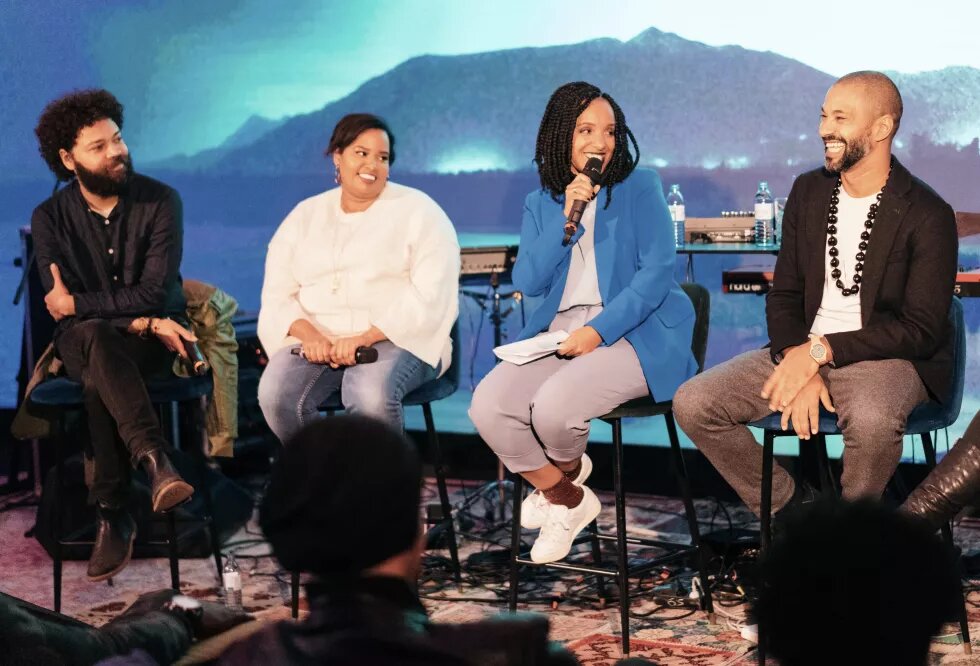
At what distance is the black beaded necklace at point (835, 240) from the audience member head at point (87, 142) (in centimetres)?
253

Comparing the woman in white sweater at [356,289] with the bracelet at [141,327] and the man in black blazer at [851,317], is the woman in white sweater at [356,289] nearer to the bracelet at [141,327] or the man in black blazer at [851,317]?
the bracelet at [141,327]

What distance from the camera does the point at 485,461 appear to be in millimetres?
6172

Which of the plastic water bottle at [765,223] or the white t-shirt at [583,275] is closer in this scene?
the white t-shirt at [583,275]

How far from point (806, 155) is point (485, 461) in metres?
2.01

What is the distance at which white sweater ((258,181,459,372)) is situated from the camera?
4461 millimetres

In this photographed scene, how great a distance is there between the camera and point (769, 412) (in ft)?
12.2

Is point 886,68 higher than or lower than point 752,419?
higher

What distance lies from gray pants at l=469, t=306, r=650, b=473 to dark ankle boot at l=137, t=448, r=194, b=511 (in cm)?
96

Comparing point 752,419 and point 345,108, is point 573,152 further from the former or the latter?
point 345,108

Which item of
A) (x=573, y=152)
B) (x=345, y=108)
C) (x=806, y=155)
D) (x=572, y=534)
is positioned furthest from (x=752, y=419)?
(x=345, y=108)

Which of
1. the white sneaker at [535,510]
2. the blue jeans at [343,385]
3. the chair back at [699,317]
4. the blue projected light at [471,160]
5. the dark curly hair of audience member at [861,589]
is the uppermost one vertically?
the blue projected light at [471,160]

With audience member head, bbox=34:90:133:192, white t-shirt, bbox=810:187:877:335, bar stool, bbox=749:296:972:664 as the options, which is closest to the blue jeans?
audience member head, bbox=34:90:133:192

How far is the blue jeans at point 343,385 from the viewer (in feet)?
13.9

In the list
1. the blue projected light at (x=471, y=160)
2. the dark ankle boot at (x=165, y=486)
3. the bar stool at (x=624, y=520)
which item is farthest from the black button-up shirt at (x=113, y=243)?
the blue projected light at (x=471, y=160)
